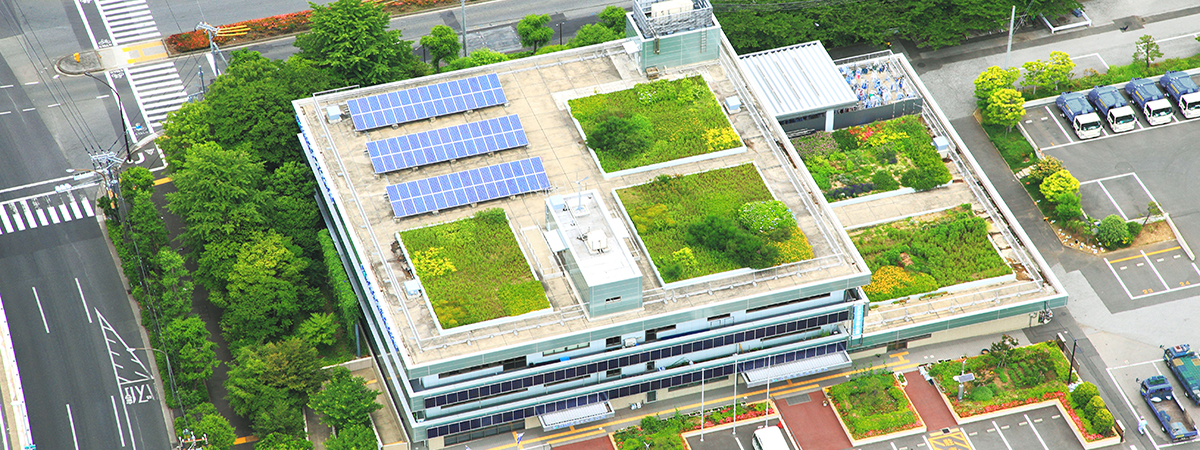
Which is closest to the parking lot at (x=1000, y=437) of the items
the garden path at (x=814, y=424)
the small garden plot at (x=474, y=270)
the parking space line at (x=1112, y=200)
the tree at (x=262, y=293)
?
the garden path at (x=814, y=424)

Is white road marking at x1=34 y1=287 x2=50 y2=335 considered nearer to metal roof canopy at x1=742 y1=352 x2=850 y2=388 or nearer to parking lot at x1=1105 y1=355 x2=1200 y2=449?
metal roof canopy at x1=742 y1=352 x2=850 y2=388

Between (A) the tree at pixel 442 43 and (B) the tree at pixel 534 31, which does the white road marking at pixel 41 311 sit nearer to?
(A) the tree at pixel 442 43

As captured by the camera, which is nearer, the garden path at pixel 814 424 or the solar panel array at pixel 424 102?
the garden path at pixel 814 424

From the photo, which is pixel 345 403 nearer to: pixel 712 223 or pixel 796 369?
pixel 712 223

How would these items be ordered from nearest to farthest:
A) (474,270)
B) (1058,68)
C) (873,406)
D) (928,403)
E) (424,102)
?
(474,270) < (873,406) < (928,403) < (424,102) < (1058,68)

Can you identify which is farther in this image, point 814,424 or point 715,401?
point 715,401

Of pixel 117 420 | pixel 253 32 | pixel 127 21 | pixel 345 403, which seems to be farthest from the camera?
pixel 127 21

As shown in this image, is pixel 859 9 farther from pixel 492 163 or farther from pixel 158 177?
pixel 158 177

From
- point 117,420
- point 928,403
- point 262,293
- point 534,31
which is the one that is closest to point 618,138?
point 262,293

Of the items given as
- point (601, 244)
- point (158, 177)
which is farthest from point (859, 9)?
point (158, 177)
